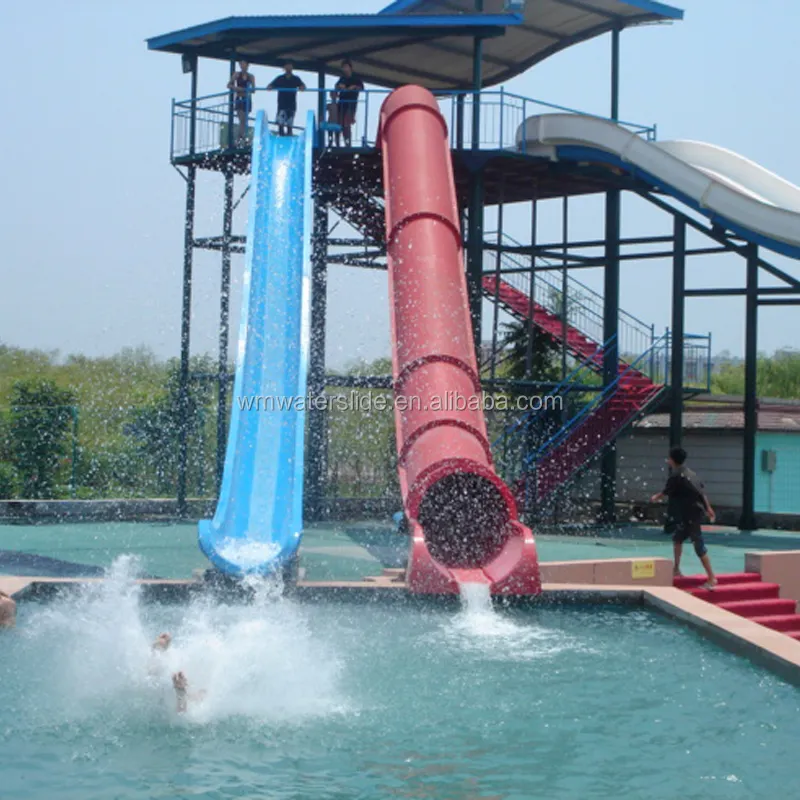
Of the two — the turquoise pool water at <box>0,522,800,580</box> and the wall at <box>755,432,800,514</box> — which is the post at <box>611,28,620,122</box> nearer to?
the wall at <box>755,432,800,514</box>

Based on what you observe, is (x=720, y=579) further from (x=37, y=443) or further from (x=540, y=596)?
(x=37, y=443)

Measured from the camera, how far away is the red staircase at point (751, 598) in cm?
1169

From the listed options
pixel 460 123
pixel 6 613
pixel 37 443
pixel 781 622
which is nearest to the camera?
pixel 6 613

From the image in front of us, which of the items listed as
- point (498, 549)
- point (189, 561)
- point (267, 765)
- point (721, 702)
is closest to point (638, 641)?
point (721, 702)

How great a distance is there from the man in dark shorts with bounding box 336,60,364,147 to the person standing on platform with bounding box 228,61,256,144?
1.32m

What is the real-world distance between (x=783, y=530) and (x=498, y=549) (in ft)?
27.2

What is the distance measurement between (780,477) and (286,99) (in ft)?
33.2

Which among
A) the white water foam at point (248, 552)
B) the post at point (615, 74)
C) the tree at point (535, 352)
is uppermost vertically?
the post at point (615, 74)

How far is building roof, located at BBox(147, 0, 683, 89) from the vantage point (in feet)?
54.7

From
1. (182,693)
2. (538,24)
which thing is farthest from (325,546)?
(538,24)

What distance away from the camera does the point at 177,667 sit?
21.2ft

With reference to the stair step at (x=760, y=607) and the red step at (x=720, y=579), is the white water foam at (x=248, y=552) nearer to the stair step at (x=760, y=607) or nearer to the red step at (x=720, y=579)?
the red step at (x=720, y=579)

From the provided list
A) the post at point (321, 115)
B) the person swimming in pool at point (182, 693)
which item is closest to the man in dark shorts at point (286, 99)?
the post at point (321, 115)

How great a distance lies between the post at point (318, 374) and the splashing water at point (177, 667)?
9.38m
